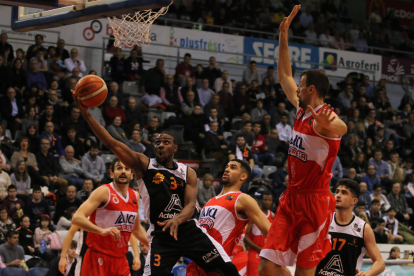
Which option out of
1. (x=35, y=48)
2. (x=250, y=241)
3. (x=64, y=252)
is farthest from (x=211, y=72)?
(x=64, y=252)

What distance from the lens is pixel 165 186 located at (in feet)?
19.7

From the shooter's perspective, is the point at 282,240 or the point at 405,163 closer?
the point at 282,240

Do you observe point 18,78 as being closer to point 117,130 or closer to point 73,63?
point 73,63

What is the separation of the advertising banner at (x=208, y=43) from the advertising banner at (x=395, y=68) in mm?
6287

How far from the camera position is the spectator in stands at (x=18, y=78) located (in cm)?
1419

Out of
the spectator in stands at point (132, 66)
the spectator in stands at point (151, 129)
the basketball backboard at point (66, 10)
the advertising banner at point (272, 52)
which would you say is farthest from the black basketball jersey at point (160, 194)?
the advertising banner at point (272, 52)

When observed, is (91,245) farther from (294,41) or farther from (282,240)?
(294,41)

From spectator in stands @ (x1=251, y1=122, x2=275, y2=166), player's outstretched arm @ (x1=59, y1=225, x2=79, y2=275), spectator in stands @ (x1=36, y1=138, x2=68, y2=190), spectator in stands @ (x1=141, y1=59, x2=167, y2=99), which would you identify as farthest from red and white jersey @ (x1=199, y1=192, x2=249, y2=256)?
spectator in stands @ (x1=141, y1=59, x2=167, y2=99)

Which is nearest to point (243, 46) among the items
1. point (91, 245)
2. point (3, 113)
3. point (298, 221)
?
point (3, 113)

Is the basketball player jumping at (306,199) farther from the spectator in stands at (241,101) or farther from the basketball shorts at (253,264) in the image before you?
the spectator in stands at (241,101)

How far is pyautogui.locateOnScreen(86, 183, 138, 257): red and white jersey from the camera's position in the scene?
23.8 feet

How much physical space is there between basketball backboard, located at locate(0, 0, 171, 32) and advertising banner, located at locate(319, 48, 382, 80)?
15121mm

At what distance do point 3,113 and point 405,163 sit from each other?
11.9 metres

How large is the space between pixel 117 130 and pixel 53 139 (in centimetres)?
155
